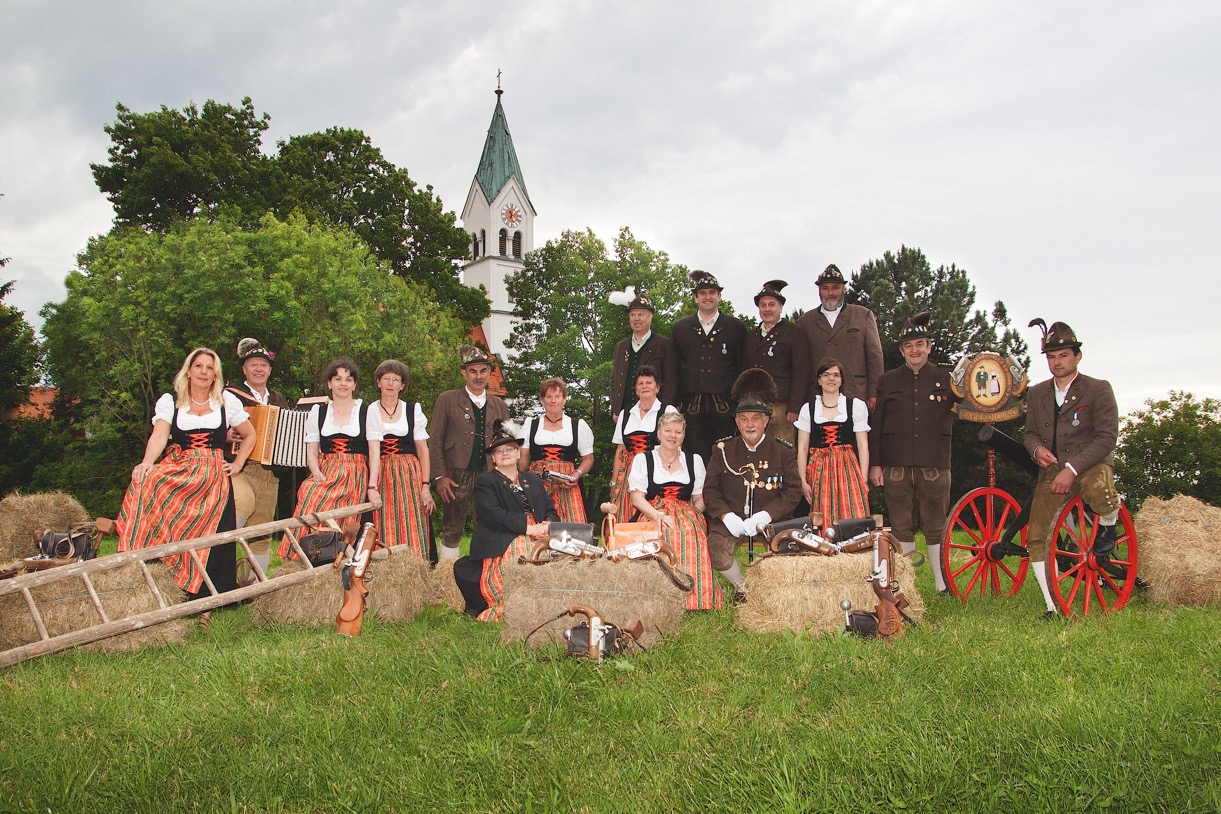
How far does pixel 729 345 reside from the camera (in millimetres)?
7258

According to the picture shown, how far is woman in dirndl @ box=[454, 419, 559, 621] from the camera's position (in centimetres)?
572

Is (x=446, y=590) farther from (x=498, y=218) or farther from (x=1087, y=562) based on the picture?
(x=498, y=218)

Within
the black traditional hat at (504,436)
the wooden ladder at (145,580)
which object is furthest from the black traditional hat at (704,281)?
the wooden ladder at (145,580)

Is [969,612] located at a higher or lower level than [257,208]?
lower

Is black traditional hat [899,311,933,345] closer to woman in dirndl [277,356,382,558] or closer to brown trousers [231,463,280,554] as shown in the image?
woman in dirndl [277,356,382,558]

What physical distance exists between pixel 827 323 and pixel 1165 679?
3.89 m

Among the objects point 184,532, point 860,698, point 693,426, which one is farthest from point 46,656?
point 693,426

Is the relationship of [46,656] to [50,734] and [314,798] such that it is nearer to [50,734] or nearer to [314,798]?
[50,734]

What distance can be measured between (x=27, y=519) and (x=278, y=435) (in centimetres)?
191

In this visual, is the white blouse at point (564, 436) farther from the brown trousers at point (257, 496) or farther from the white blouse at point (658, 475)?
the brown trousers at point (257, 496)

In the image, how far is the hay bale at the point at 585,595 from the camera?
4.46 metres

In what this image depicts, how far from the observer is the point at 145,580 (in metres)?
Answer: 4.98

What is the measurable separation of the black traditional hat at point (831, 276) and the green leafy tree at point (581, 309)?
1768 cm

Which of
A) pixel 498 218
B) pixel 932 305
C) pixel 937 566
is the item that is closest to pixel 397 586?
pixel 937 566
